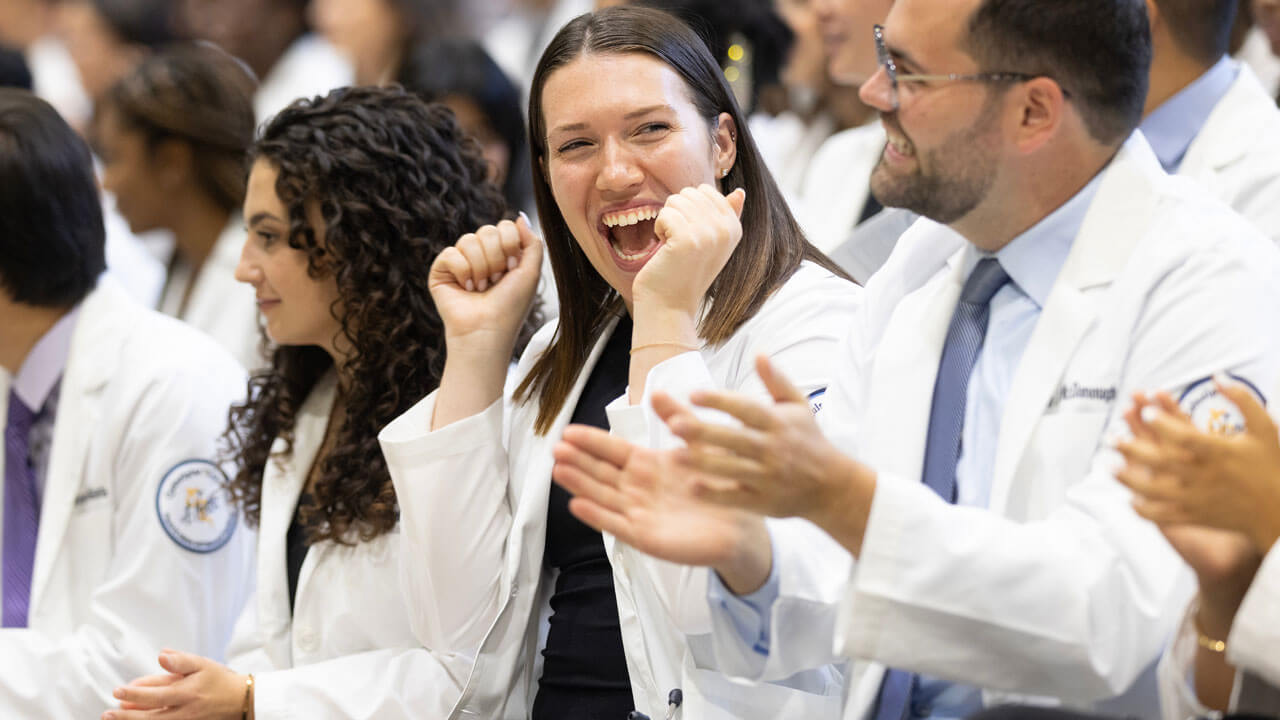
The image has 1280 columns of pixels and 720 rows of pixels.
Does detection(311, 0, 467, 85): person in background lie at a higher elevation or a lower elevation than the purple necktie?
higher

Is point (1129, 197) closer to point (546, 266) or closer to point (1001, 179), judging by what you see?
point (1001, 179)

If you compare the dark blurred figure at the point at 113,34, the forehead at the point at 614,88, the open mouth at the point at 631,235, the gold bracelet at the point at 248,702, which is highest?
the dark blurred figure at the point at 113,34

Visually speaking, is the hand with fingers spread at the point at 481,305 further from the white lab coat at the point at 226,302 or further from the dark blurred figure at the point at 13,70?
the dark blurred figure at the point at 13,70

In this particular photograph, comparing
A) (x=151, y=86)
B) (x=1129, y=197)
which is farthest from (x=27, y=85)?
(x=1129, y=197)

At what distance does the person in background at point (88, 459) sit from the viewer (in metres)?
2.68

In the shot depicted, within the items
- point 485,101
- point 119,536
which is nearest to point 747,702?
point 119,536

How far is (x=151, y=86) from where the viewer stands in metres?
4.19

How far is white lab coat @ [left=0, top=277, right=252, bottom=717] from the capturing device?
8.66 ft

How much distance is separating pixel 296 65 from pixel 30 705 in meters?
4.59

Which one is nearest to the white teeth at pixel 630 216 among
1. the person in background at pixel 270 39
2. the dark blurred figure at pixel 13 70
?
the dark blurred figure at pixel 13 70

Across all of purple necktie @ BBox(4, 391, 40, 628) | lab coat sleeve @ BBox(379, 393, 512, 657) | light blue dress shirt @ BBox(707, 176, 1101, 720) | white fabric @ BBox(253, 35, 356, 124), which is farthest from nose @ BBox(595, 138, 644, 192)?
white fabric @ BBox(253, 35, 356, 124)

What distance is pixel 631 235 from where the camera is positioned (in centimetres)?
235

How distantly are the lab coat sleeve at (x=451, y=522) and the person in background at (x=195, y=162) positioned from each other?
1.87m

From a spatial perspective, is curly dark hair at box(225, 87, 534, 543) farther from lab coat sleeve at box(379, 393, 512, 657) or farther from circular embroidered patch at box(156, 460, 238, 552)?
lab coat sleeve at box(379, 393, 512, 657)
